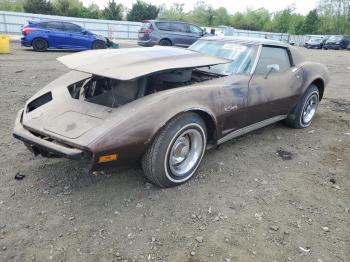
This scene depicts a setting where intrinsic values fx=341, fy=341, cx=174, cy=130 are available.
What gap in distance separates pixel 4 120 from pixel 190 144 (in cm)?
317

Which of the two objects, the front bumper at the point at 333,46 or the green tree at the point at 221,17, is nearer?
the front bumper at the point at 333,46

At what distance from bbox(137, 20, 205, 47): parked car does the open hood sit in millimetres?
12309

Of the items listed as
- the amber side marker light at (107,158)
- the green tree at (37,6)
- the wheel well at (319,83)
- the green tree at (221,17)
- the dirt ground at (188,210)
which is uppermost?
the green tree at (221,17)

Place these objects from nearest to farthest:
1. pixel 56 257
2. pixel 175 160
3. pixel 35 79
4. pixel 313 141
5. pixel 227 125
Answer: pixel 56 257 < pixel 175 160 < pixel 227 125 < pixel 313 141 < pixel 35 79

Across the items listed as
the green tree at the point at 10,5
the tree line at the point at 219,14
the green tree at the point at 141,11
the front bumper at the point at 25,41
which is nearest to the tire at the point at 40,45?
the front bumper at the point at 25,41

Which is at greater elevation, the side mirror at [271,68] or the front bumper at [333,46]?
the side mirror at [271,68]

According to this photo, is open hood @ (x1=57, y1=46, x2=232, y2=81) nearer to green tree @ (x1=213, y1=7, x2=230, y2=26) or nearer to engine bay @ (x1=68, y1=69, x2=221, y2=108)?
engine bay @ (x1=68, y1=69, x2=221, y2=108)

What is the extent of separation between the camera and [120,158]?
300cm

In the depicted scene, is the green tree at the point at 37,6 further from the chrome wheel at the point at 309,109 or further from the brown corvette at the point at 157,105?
the chrome wheel at the point at 309,109

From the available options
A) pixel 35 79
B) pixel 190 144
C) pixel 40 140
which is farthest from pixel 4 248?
pixel 35 79

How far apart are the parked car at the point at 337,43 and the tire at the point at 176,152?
33844 mm

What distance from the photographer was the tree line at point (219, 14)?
4095 cm

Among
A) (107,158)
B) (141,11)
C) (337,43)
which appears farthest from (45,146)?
(141,11)

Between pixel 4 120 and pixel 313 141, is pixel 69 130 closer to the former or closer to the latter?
pixel 4 120
